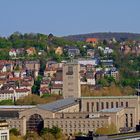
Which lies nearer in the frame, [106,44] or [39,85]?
[39,85]

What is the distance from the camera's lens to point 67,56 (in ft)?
310

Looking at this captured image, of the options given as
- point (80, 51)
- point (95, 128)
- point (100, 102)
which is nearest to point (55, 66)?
point (80, 51)

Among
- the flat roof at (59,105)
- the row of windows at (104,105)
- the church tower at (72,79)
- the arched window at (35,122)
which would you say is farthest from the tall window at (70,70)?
the arched window at (35,122)

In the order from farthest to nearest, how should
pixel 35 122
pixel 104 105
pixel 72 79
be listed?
pixel 72 79 < pixel 104 105 < pixel 35 122

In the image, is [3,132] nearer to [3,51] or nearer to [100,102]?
[100,102]

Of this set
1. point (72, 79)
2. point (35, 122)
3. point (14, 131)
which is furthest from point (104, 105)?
point (14, 131)

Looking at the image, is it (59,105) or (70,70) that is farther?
(70,70)

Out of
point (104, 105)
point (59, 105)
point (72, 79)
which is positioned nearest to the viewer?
point (59, 105)

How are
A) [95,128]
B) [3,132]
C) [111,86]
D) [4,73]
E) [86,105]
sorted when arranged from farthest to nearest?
[4,73] → [111,86] → [86,105] → [95,128] → [3,132]

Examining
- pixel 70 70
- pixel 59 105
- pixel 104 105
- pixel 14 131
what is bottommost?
pixel 14 131

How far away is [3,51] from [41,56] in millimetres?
3833

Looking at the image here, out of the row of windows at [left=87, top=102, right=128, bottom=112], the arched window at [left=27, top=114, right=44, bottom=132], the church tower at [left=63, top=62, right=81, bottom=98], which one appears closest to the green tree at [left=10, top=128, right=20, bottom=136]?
the arched window at [left=27, top=114, right=44, bottom=132]

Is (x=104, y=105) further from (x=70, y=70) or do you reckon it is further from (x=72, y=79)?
(x=70, y=70)

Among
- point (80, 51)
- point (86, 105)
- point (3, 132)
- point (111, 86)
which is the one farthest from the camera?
point (80, 51)
